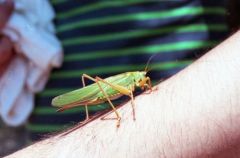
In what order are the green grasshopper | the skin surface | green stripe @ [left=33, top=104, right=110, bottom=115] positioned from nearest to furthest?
the skin surface
the green grasshopper
green stripe @ [left=33, top=104, right=110, bottom=115]

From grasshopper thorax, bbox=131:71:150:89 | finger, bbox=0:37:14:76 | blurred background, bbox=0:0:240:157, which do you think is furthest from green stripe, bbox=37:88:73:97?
grasshopper thorax, bbox=131:71:150:89

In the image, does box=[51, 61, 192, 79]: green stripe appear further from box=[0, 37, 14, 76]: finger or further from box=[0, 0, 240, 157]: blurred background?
box=[0, 37, 14, 76]: finger

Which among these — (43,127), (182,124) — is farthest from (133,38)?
(182,124)

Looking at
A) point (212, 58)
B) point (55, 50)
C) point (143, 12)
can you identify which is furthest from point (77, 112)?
point (212, 58)

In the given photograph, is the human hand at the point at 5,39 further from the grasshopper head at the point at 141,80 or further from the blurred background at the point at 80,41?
the grasshopper head at the point at 141,80

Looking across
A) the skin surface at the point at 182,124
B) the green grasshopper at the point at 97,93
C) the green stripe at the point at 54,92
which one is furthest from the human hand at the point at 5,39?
the skin surface at the point at 182,124
